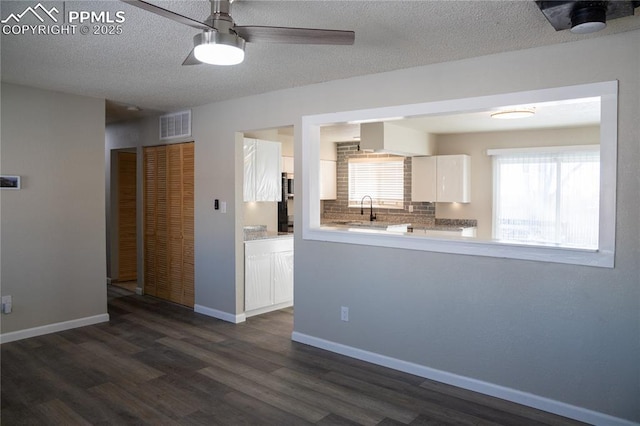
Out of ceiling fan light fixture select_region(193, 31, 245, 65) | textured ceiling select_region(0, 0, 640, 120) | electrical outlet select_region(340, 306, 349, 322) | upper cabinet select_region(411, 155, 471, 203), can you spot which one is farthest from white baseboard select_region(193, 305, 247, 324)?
upper cabinet select_region(411, 155, 471, 203)

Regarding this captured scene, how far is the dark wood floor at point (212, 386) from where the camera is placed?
292cm

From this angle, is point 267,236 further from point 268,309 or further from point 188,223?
point 188,223

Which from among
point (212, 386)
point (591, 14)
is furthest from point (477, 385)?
point (591, 14)

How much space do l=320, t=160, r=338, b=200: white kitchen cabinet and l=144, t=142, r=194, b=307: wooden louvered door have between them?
9.82ft

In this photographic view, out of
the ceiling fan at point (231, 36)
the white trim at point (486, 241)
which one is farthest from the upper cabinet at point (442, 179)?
the ceiling fan at point (231, 36)

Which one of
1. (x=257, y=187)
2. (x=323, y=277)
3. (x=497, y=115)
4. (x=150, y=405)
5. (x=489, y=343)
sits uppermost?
(x=497, y=115)

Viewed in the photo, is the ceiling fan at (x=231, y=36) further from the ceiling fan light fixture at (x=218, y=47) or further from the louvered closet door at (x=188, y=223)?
the louvered closet door at (x=188, y=223)

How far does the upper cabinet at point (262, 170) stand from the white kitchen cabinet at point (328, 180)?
8.19 ft

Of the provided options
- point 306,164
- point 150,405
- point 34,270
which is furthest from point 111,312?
point 306,164

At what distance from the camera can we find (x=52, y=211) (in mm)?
4629

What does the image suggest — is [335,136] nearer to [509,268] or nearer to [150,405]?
[509,268]

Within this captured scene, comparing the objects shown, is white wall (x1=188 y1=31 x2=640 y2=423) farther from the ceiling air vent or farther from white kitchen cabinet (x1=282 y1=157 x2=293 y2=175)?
white kitchen cabinet (x1=282 y1=157 x2=293 y2=175)

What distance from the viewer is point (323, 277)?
4.21 m

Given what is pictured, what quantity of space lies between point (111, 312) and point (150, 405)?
2688 mm
